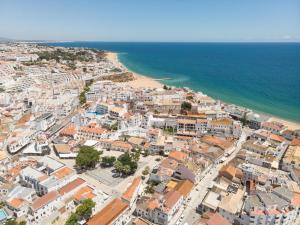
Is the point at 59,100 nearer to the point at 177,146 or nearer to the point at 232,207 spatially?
the point at 177,146

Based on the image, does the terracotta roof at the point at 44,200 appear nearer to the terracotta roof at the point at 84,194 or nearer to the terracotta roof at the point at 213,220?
the terracotta roof at the point at 84,194

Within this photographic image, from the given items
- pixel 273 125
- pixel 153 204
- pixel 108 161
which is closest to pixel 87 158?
pixel 108 161

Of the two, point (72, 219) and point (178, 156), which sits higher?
point (178, 156)

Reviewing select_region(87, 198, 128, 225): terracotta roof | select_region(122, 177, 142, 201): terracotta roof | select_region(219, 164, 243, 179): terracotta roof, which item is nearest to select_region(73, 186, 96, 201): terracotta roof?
select_region(87, 198, 128, 225): terracotta roof

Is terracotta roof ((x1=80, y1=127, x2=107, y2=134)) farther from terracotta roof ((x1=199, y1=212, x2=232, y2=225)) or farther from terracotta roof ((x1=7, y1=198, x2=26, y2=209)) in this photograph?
terracotta roof ((x1=199, y1=212, x2=232, y2=225))

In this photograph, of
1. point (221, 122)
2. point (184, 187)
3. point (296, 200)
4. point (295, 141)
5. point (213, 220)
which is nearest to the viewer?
point (213, 220)

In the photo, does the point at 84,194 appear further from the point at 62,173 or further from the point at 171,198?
the point at 171,198

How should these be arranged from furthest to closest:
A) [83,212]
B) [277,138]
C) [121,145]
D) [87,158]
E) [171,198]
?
1. [277,138]
2. [121,145]
3. [87,158]
4. [171,198]
5. [83,212]
